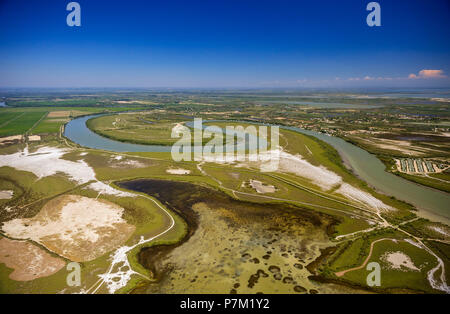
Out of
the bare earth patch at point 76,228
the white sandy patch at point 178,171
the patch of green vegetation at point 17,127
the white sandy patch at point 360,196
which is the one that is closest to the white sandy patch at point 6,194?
the bare earth patch at point 76,228

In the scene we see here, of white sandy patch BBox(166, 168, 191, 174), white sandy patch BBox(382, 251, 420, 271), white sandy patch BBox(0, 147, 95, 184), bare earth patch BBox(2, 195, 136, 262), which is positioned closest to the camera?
white sandy patch BBox(382, 251, 420, 271)

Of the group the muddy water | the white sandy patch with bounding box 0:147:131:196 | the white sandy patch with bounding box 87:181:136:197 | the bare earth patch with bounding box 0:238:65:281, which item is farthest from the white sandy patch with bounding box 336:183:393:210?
the bare earth patch with bounding box 0:238:65:281

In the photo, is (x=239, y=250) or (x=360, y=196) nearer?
(x=239, y=250)

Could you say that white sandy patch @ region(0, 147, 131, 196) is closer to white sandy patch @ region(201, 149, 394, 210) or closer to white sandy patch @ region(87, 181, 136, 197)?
white sandy patch @ region(87, 181, 136, 197)

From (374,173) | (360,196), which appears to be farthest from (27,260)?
(374,173)

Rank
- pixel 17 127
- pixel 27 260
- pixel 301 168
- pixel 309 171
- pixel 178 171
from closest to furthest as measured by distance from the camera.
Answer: pixel 27 260, pixel 309 171, pixel 178 171, pixel 301 168, pixel 17 127

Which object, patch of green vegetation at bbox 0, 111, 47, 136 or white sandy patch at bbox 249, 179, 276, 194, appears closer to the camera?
white sandy patch at bbox 249, 179, 276, 194

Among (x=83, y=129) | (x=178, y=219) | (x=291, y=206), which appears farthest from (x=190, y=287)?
(x=83, y=129)

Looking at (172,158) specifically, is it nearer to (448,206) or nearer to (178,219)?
(178,219)

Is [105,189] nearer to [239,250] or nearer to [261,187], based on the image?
[239,250]
